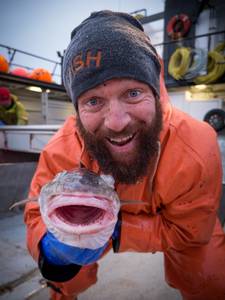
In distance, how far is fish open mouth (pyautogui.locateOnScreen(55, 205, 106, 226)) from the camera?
739 mm

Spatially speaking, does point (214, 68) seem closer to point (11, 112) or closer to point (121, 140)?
point (11, 112)

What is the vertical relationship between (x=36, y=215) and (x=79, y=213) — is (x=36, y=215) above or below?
below

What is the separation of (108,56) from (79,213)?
2.19 feet

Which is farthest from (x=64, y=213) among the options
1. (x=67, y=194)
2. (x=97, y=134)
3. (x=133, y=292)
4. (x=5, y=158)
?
(x=5, y=158)

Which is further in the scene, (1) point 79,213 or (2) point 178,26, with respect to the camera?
(2) point 178,26

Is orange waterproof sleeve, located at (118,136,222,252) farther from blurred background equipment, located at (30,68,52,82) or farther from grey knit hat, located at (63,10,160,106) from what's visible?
blurred background equipment, located at (30,68,52,82)

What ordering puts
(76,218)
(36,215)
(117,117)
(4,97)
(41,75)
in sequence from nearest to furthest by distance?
(76,218) → (117,117) → (36,215) → (4,97) → (41,75)

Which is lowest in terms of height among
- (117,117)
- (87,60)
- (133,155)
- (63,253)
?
(63,253)

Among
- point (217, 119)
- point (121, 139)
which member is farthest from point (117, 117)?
point (217, 119)

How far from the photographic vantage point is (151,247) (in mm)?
1158

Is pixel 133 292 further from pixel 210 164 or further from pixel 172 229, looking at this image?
pixel 210 164

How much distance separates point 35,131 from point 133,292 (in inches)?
92.8

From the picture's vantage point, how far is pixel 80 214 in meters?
0.82

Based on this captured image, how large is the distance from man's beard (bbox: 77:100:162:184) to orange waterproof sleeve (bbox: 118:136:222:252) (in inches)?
5.5
